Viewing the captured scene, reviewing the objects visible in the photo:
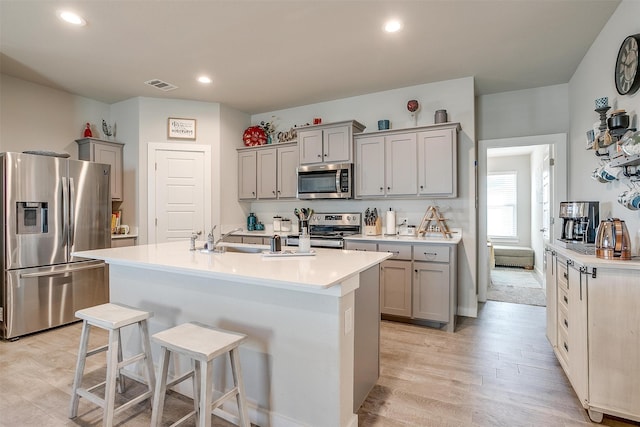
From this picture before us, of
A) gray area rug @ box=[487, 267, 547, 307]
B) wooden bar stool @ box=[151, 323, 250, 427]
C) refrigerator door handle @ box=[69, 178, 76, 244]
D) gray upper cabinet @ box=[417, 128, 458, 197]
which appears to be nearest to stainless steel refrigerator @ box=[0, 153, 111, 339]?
refrigerator door handle @ box=[69, 178, 76, 244]

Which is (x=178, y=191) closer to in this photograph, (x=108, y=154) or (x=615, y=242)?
(x=108, y=154)

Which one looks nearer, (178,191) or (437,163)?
(437,163)

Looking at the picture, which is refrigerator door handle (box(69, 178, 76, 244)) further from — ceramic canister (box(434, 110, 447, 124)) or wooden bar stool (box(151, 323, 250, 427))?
ceramic canister (box(434, 110, 447, 124))

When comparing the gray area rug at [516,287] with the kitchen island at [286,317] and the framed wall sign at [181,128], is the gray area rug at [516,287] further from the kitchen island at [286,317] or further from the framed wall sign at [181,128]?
the framed wall sign at [181,128]

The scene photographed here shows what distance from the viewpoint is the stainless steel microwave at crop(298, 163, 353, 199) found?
13.7 feet

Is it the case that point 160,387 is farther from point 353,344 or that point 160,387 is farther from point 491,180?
point 491,180

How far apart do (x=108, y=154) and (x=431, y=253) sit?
14.0 ft

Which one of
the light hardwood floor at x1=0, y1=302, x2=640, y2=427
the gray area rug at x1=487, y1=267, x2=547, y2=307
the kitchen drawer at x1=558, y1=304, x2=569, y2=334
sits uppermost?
the kitchen drawer at x1=558, y1=304, x2=569, y2=334

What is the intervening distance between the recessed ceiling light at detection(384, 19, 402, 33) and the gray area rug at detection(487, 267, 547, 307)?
3668mm

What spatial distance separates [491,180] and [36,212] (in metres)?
8.27

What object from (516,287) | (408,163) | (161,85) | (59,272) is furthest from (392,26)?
(516,287)

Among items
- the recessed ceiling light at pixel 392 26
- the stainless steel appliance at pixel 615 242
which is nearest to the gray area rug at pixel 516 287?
the stainless steel appliance at pixel 615 242

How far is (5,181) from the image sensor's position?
3.13 m

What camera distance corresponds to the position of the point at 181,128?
461 centimetres
